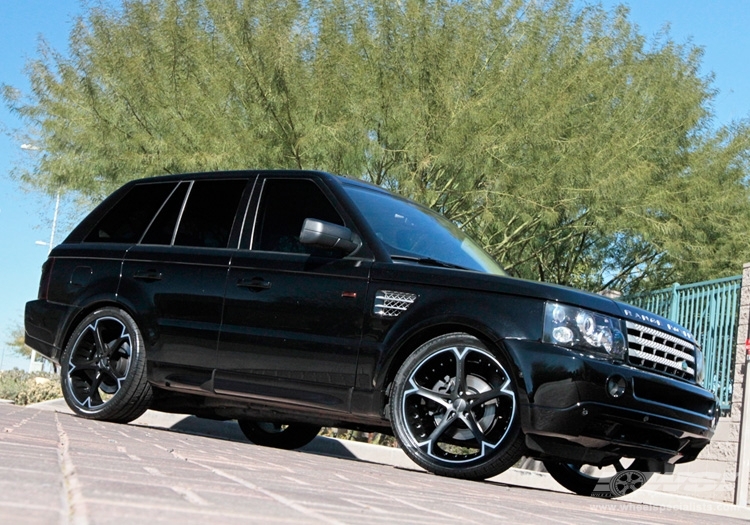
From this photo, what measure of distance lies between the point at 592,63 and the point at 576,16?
1.48 metres

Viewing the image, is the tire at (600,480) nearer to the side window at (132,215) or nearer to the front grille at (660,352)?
the front grille at (660,352)

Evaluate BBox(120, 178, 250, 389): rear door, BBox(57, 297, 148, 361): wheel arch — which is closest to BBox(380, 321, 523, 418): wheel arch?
BBox(120, 178, 250, 389): rear door

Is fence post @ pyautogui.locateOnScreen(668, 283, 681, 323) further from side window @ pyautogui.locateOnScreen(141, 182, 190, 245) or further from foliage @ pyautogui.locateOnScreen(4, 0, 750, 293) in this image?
side window @ pyautogui.locateOnScreen(141, 182, 190, 245)

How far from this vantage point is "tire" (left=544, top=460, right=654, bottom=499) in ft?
22.8

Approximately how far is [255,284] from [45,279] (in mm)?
2212

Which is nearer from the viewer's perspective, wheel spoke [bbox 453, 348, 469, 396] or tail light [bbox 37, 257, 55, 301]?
wheel spoke [bbox 453, 348, 469, 396]

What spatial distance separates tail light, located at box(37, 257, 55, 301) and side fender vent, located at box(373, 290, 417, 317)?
3075mm

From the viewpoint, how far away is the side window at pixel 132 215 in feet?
25.9

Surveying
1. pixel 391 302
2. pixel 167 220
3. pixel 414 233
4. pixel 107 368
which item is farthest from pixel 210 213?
pixel 391 302

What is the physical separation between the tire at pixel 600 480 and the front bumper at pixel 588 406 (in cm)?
96

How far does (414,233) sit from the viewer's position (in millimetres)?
6949

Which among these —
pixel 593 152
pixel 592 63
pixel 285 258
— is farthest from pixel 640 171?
pixel 285 258

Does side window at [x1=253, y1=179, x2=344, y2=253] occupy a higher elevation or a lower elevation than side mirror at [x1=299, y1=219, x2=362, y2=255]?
higher

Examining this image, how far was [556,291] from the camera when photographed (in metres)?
5.82
